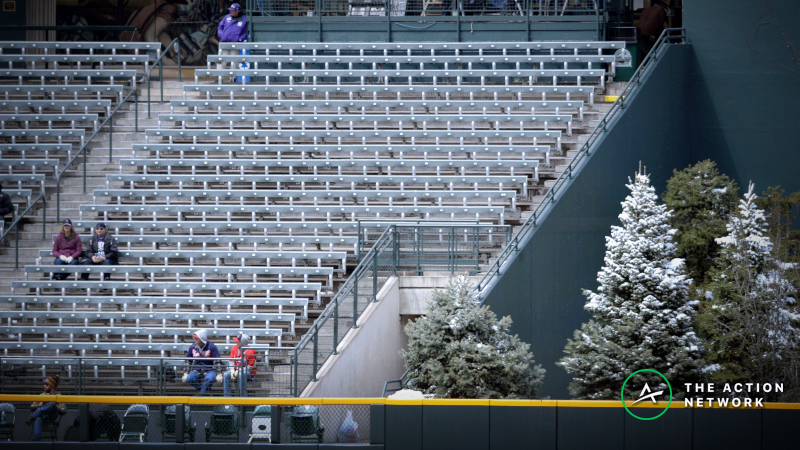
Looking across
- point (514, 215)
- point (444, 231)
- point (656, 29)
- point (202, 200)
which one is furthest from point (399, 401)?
point (656, 29)

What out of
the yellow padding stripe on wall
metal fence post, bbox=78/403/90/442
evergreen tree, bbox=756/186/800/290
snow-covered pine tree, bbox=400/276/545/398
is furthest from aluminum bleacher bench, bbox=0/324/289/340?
evergreen tree, bbox=756/186/800/290

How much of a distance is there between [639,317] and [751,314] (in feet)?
5.50

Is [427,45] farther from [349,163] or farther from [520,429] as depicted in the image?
[520,429]

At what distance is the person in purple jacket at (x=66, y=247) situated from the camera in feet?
47.5

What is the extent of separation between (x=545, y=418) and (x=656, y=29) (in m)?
13.2

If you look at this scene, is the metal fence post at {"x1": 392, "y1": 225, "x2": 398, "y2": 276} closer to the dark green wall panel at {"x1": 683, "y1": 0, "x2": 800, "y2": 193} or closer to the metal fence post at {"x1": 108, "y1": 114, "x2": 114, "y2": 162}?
the metal fence post at {"x1": 108, "y1": 114, "x2": 114, "y2": 162}

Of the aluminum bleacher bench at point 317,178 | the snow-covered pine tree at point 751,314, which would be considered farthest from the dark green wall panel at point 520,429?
the aluminum bleacher bench at point 317,178

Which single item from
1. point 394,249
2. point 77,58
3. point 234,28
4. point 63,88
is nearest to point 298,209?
point 394,249

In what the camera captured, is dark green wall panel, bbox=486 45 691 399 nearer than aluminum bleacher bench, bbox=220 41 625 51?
Yes

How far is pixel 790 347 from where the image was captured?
11.7m

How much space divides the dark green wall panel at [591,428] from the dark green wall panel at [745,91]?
8371 millimetres

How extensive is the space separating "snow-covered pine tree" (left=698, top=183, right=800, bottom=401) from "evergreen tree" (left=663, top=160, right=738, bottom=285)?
98 centimetres

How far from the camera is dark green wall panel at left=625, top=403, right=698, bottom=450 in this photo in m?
10.1

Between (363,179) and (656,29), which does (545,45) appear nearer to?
(656,29)
